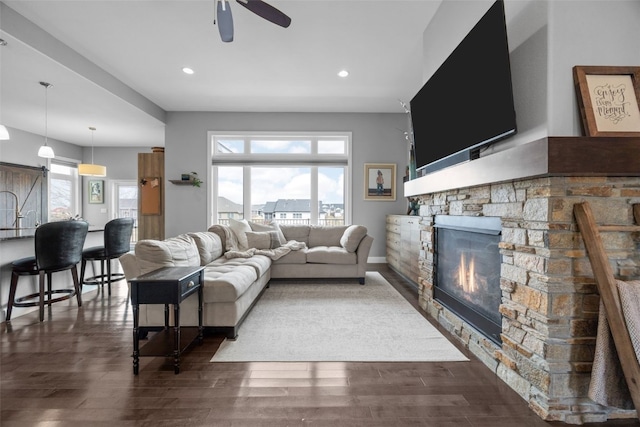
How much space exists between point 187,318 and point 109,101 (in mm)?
4082

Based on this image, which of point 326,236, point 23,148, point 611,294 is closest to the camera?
point 611,294

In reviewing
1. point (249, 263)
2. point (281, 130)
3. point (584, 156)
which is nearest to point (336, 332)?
point (249, 263)

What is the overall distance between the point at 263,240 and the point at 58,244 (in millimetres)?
→ 2247

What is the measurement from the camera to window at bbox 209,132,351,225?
588cm

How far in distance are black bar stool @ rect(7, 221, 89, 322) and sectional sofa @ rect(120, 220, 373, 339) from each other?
1071mm

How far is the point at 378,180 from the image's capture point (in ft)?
19.1

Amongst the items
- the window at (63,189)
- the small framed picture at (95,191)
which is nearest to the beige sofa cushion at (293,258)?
the window at (63,189)

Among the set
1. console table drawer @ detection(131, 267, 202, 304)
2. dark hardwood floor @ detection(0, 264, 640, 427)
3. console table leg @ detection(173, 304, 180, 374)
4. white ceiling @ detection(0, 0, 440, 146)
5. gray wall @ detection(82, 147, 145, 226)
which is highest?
white ceiling @ detection(0, 0, 440, 146)

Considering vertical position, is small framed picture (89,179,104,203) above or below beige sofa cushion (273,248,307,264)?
above

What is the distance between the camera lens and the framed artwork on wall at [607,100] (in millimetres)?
1436

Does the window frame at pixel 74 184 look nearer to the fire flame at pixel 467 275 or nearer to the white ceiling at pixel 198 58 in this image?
the white ceiling at pixel 198 58

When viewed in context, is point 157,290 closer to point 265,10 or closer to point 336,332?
point 336,332

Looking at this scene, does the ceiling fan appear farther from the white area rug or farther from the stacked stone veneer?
the white area rug

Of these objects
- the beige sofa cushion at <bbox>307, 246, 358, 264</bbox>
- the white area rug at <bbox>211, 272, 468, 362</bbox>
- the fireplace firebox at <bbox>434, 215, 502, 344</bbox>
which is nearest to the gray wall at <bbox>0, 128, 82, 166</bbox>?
the white area rug at <bbox>211, 272, 468, 362</bbox>
